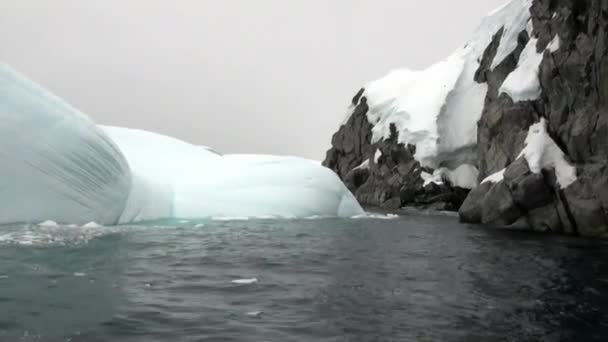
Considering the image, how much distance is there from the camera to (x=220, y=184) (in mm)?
25172

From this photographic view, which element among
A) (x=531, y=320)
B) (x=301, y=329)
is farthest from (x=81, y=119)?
(x=531, y=320)

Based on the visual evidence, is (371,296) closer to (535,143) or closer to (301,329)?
(301,329)

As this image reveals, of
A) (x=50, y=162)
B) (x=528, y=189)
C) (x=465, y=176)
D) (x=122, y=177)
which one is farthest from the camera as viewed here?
(x=465, y=176)

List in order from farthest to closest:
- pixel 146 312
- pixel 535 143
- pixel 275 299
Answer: pixel 535 143 → pixel 275 299 → pixel 146 312

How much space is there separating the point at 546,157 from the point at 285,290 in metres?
20.2

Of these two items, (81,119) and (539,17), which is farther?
(539,17)

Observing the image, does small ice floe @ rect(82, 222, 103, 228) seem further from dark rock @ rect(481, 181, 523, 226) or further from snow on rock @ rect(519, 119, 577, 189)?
snow on rock @ rect(519, 119, 577, 189)

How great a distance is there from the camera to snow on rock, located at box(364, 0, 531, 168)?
43.1 metres

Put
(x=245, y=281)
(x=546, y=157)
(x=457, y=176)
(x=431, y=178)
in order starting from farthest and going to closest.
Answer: (x=431, y=178)
(x=457, y=176)
(x=546, y=157)
(x=245, y=281)

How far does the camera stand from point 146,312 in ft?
22.2

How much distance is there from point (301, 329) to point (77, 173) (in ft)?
46.2

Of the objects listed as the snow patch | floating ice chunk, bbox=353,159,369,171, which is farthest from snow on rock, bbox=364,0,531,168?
the snow patch

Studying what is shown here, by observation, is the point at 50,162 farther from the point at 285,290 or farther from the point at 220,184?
the point at 285,290

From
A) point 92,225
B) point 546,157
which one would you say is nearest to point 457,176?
point 546,157
